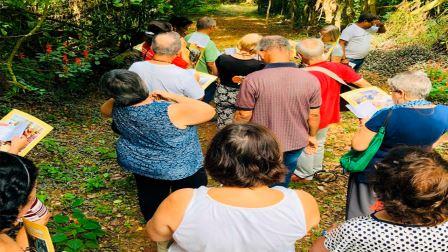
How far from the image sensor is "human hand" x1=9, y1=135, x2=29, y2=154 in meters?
2.84

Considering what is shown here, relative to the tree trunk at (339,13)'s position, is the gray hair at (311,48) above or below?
above

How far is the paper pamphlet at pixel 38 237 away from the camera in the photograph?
6.46 ft

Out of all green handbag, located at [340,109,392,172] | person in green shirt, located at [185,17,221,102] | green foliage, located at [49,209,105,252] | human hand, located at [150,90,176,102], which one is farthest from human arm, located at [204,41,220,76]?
green handbag, located at [340,109,392,172]

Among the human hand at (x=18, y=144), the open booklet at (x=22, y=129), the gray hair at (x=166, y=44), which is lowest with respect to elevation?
the human hand at (x=18, y=144)

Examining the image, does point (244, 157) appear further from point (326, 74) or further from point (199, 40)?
point (199, 40)

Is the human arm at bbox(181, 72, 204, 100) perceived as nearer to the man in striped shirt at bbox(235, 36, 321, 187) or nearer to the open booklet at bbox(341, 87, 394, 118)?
the man in striped shirt at bbox(235, 36, 321, 187)

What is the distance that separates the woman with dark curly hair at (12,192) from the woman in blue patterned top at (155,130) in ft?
3.56

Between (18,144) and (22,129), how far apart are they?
15 cm

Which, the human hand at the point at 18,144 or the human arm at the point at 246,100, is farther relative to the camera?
the human arm at the point at 246,100

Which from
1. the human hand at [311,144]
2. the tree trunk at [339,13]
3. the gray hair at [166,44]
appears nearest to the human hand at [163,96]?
the gray hair at [166,44]

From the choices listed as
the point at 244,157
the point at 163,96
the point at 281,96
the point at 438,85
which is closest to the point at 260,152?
the point at 244,157

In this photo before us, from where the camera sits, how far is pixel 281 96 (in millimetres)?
3701

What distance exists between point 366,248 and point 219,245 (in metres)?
0.69

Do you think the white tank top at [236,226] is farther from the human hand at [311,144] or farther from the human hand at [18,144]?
the human hand at [311,144]
